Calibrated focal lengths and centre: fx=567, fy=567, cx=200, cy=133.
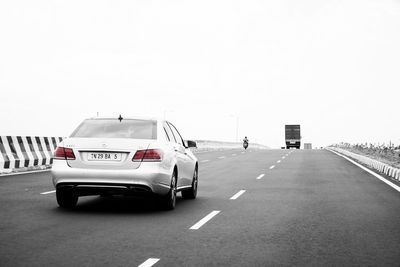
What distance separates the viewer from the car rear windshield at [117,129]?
9547mm

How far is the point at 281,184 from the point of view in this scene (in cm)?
1552

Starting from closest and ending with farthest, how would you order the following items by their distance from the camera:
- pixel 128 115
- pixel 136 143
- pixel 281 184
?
pixel 136 143 → pixel 128 115 → pixel 281 184

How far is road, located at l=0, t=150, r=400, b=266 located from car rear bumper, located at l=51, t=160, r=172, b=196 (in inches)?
17.3

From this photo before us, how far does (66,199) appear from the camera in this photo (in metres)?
9.88

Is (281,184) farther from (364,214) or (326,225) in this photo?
(326,225)

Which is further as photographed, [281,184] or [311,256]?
[281,184]

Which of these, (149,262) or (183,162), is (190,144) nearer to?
(183,162)

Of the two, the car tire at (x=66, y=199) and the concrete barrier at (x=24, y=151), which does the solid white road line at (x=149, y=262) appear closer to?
the car tire at (x=66, y=199)

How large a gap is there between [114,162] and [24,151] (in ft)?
38.8

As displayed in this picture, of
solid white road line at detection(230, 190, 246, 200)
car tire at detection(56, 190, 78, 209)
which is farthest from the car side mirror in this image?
car tire at detection(56, 190, 78, 209)

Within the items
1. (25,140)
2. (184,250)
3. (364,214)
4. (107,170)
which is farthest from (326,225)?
(25,140)

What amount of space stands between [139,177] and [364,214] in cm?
388

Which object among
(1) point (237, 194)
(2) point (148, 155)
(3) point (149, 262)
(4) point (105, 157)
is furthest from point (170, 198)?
(3) point (149, 262)

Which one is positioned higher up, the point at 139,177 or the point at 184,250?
the point at 139,177
